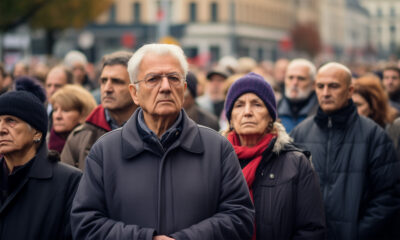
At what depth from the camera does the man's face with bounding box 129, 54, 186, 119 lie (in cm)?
388

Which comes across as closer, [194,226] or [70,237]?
[194,226]

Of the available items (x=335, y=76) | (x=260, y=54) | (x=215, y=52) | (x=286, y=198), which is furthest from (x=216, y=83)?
(x=260, y=54)

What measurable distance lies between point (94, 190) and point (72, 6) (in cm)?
2800

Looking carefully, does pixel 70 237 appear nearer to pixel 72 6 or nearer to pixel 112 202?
pixel 112 202

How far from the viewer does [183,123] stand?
3953 mm

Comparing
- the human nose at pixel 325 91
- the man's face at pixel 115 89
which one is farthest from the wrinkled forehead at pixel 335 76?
the man's face at pixel 115 89

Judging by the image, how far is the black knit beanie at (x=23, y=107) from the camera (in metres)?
4.59

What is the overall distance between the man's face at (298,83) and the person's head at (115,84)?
2527 millimetres

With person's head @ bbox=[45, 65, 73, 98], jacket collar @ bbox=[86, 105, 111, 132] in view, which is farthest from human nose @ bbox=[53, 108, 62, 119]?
person's head @ bbox=[45, 65, 73, 98]

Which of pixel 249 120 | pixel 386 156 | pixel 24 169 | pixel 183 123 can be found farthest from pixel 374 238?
pixel 24 169

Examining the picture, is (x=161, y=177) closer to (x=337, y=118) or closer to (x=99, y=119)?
(x=99, y=119)

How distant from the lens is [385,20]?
183 meters

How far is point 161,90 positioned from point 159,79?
0.08 metres

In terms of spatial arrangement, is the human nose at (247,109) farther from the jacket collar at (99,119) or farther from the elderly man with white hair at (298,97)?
the elderly man with white hair at (298,97)
